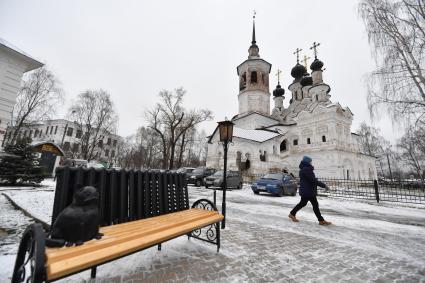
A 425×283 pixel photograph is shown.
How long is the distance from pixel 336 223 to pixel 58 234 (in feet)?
22.7

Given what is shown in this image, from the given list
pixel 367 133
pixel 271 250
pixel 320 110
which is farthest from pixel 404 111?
pixel 367 133

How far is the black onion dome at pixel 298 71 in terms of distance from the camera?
148 feet

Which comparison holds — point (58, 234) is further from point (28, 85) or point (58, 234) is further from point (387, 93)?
point (28, 85)

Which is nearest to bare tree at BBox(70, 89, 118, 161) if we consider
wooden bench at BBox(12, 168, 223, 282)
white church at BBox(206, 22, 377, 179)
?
white church at BBox(206, 22, 377, 179)

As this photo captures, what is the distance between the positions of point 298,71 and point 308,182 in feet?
152

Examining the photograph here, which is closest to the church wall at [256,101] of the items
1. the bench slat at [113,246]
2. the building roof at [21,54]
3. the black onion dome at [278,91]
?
the black onion dome at [278,91]

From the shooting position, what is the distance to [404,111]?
8898 mm

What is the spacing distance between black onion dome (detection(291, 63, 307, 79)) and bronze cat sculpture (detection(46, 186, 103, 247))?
5083 centimetres

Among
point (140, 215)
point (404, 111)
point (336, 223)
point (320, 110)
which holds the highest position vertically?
point (320, 110)

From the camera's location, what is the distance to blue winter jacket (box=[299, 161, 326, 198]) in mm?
5766

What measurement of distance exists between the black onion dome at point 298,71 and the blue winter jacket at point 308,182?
151 feet

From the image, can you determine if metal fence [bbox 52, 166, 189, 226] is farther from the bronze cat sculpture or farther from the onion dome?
the onion dome

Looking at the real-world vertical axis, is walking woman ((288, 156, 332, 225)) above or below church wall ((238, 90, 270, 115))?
below

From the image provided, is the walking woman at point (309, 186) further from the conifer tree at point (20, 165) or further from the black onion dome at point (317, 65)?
the black onion dome at point (317, 65)
